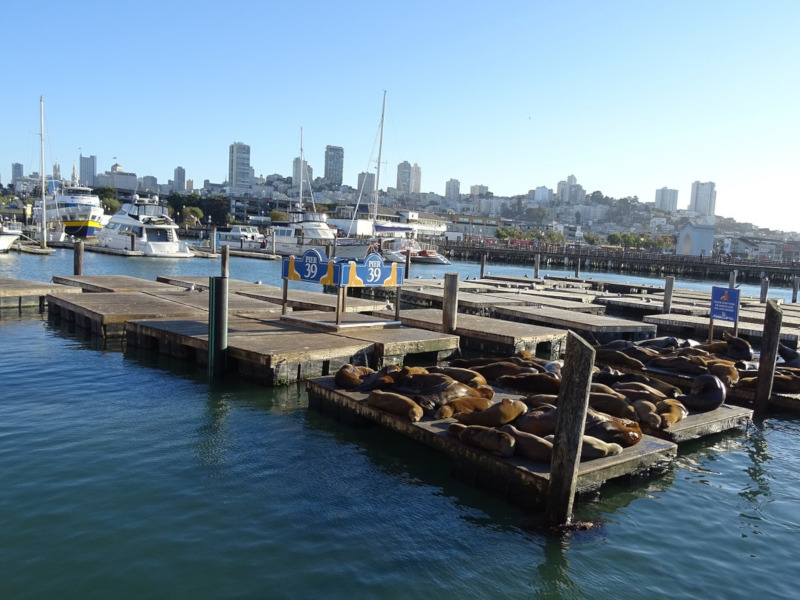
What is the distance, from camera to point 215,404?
11062mm

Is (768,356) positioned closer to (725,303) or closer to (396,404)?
(725,303)

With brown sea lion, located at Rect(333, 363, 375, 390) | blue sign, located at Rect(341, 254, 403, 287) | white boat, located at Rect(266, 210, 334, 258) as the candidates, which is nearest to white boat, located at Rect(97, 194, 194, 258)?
white boat, located at Rect(266, 210, 334, 258)

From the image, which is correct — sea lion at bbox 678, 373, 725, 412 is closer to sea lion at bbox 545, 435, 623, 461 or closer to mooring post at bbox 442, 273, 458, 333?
sea lion at bbox 545, 435, 623, 461

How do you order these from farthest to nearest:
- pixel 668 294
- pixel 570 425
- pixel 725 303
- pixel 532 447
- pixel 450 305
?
pixel 668 294 < pixel 450 305 < pixel 725 303 < pixel 532 447 < pixel 570 425

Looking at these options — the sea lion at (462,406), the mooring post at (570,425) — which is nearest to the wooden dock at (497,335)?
the sea lion at (462,406)

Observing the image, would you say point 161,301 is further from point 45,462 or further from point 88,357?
point 45,462

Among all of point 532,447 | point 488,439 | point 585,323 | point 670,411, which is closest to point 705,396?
point 670,411

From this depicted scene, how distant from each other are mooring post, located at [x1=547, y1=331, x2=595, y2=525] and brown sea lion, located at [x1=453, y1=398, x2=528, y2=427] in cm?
165

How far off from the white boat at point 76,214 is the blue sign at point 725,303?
2215 inches

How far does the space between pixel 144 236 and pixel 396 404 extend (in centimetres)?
4963

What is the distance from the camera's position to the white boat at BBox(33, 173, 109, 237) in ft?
200

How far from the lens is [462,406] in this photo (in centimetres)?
940

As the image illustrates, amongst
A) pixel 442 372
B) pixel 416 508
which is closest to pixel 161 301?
pixel 442 372

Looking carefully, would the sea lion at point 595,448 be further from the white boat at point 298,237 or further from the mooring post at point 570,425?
the white boat at point 298,237
